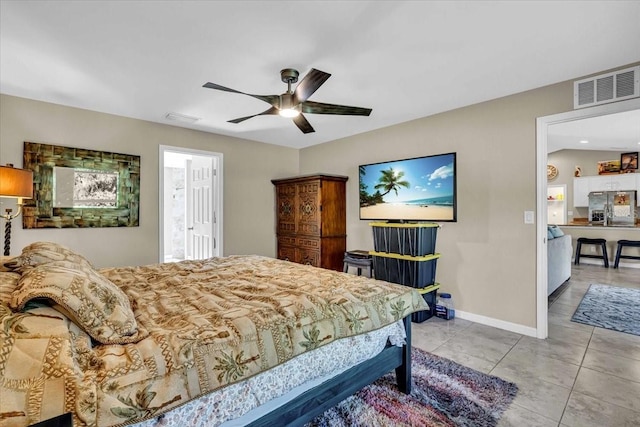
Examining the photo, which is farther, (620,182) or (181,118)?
(620,182)

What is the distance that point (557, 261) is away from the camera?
4270 mm

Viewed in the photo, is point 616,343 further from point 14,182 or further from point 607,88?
point 14,182

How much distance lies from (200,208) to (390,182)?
2.99 m

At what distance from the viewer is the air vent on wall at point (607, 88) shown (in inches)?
98.2

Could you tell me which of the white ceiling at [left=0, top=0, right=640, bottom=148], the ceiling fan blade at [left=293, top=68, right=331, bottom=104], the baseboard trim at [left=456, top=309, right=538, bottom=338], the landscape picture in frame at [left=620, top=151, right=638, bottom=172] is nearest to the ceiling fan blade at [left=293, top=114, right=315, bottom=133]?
the ceiling fan blade at [left=293, top=68, right=331, bottom=104]

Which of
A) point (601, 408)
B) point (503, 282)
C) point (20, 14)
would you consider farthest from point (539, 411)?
point (20, 14)

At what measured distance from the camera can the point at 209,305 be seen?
5.26 feet

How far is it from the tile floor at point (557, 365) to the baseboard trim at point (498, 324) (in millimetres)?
74

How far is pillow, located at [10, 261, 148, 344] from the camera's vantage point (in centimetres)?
108

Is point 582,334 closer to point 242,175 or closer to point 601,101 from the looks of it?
point 601,101

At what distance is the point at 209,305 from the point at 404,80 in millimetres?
2484

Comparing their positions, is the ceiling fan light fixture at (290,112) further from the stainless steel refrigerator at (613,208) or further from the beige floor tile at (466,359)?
the stainless steel refrigerator at (613,208)

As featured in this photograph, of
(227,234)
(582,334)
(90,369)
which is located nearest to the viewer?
(90,369)

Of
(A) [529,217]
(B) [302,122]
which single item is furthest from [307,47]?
(A) [529,217]
